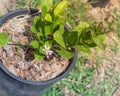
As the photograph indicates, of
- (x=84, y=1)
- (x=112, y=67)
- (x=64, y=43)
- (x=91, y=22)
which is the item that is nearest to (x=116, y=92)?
(x=112, y=67)

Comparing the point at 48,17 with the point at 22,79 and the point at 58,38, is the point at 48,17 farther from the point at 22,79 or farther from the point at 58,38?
the point at 22,79

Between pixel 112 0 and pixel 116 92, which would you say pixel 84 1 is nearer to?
pixel 112 0

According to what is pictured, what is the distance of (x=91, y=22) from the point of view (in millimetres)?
2297

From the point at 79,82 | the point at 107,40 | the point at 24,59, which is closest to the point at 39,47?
the point at 24,59

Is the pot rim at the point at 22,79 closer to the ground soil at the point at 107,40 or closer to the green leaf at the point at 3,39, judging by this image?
the green leaf at the point at 3,39

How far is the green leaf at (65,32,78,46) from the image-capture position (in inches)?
56.2

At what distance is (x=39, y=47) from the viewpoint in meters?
1.50

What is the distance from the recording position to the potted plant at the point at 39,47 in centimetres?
147

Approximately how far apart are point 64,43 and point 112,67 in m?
0.85

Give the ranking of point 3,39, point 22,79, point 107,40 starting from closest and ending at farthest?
point 3,39, point 22,79, point 107,40

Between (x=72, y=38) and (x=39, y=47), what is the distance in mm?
160

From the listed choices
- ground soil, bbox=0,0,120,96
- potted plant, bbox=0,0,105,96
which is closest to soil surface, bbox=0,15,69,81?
potted plant, bbox=0,0,105,96

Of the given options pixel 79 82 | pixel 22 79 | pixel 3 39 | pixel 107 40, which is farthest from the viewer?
pixel 107 40

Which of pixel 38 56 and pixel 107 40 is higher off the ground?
pixel 38 56
